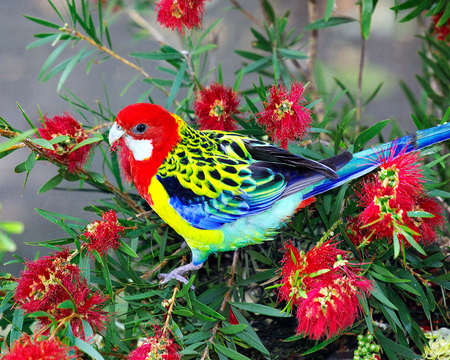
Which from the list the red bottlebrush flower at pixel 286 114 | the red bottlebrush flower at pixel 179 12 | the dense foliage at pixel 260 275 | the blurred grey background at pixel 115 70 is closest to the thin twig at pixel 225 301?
the dense foliage at pixel 260 275

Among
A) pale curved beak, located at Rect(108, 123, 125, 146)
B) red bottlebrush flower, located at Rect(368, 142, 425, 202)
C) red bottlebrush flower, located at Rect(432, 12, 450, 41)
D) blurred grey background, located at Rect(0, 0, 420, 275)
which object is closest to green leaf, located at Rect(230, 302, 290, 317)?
red bottlebrush flower, located at Rect(368, 142, 425, 202)

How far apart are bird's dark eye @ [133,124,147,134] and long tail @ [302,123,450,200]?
11.9 inches

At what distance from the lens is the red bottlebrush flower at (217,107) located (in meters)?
0.69

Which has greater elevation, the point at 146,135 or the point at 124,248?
the point at 146,135

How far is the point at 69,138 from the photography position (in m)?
0.63

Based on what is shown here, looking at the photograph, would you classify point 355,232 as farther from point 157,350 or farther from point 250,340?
point 157,350

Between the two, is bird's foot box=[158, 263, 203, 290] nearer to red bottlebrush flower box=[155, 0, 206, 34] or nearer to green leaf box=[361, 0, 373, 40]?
red bottlebrush flower box=[155, 0, 206, 34]

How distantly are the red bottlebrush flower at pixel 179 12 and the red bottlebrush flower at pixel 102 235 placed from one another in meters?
0.34

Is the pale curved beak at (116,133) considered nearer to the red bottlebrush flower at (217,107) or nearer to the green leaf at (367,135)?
the red bottlebrush flower at (217,107)

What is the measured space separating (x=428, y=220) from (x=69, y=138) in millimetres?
546

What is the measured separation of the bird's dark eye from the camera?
66 cm

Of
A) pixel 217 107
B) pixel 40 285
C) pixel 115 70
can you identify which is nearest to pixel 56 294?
pixel 40 285

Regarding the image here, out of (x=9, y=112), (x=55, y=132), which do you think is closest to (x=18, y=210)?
(x=9, y=112)

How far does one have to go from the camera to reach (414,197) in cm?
56
